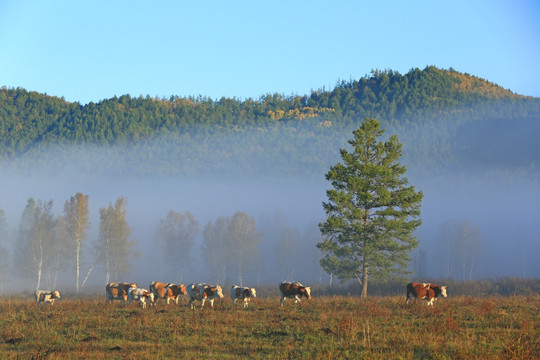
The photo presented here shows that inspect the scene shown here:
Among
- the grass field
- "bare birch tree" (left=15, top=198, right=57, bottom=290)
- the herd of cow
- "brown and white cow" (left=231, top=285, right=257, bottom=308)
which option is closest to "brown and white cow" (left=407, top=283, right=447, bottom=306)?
the herd of cow

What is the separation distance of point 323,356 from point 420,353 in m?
3.02

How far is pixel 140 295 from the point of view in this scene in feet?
111

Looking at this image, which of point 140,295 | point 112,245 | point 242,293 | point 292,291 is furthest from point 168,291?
point 112,245

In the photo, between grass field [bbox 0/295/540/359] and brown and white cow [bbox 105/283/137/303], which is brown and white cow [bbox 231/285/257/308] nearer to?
grass field [bbox 0/295/540/359]

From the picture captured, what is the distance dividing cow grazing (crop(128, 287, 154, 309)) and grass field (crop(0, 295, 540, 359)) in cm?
420

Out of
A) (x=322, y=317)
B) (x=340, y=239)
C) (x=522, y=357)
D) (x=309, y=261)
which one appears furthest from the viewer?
(x=309, y=261)

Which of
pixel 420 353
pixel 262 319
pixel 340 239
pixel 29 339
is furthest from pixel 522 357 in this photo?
pixel 340 239

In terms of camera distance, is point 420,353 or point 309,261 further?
point 309,261

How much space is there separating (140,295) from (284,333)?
15.7m

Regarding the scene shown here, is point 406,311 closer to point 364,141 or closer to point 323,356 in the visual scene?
point 323,356

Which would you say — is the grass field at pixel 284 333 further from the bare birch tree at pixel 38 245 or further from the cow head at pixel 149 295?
the bare birch tree at pixel 38 245

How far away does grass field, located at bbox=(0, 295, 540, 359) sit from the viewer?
17.0 m

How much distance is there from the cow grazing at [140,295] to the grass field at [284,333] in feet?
13.8

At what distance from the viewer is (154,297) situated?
33.7 metres
